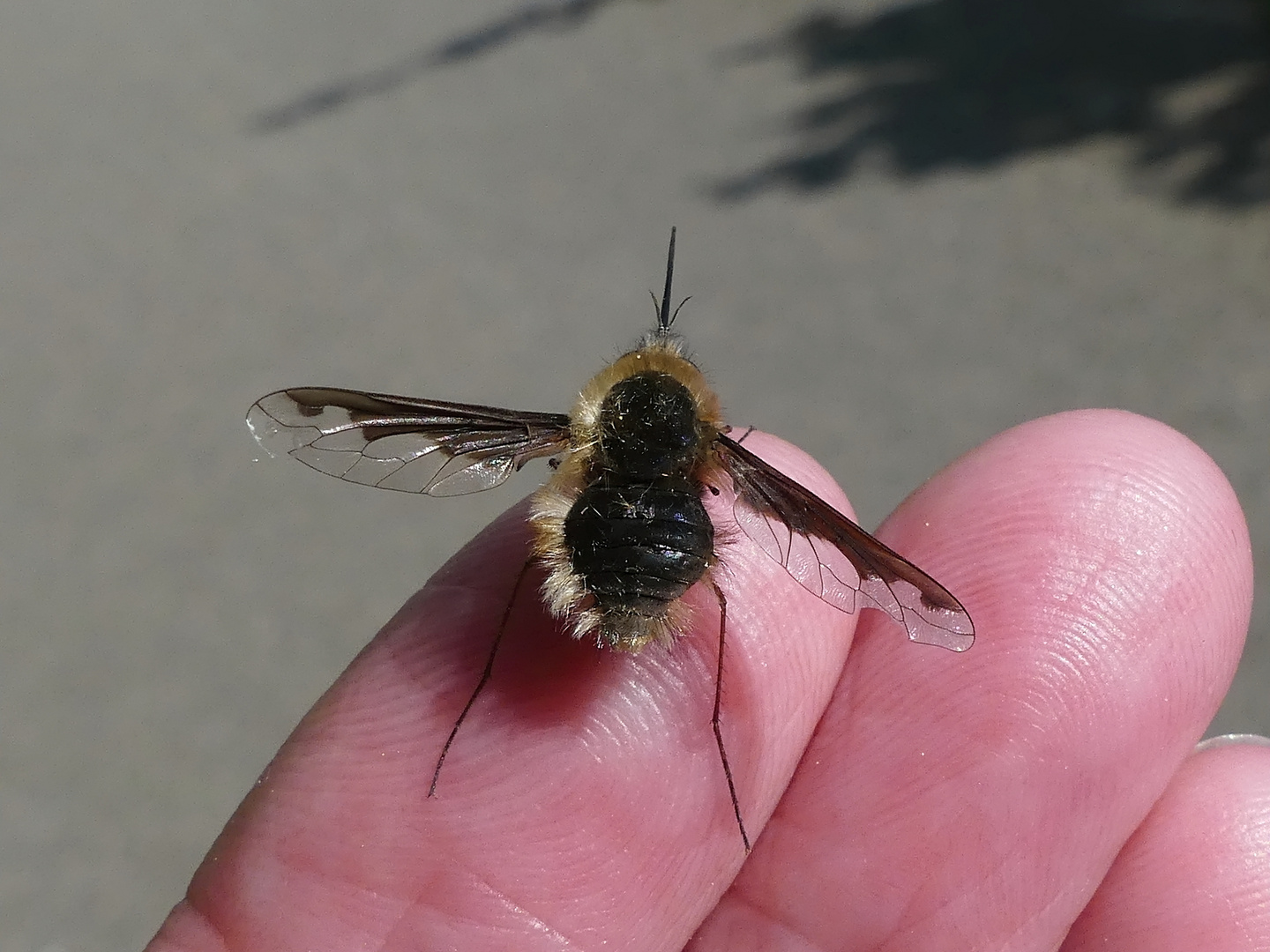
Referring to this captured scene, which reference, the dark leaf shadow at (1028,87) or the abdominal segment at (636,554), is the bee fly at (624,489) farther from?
the dark leaf shadow at (1028,87)

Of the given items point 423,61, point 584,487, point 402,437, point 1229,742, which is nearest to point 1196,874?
point 1229,742

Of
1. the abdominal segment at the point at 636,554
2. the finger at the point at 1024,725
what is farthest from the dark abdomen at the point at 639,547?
the finger at the point at 1024,725

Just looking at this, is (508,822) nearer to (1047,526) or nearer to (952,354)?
(1047,526)

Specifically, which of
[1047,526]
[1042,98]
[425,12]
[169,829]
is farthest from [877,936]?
[425,12]

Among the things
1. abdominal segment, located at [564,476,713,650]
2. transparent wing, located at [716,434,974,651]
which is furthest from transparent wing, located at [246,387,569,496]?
transparent wing, located at [716,434,974,651]

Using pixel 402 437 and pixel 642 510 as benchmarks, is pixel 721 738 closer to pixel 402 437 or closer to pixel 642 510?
pixel 642 510

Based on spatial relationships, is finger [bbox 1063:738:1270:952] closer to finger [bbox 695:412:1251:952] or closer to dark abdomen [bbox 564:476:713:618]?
finger [bbox 695:412:1251:952]
